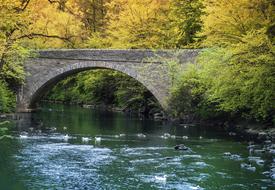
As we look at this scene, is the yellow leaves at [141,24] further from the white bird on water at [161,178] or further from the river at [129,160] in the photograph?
the white bird on water at [161,178]

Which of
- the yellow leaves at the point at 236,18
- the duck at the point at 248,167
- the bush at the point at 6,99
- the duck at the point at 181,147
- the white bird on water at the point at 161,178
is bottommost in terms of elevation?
the white bird on water at the point at 161,178

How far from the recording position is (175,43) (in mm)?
38000

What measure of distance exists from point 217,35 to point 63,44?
70.0 ft

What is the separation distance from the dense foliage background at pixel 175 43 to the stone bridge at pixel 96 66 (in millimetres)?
921

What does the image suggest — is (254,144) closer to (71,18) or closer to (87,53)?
(87,53)

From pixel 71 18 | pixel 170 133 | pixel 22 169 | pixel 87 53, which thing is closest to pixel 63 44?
pixel 71 18

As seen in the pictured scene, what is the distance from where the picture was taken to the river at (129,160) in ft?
48.1

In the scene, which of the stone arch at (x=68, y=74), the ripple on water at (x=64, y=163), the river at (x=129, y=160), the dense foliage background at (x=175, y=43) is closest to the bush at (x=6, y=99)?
the dense foliage background at (x=175, y=43)

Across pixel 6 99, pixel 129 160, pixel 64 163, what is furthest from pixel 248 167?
pixel 6 99

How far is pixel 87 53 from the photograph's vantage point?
33.6m

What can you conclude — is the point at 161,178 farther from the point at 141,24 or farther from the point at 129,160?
the point at 141,24

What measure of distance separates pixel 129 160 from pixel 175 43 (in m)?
21.2

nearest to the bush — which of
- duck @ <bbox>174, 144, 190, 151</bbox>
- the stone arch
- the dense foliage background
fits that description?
the dense foliage background

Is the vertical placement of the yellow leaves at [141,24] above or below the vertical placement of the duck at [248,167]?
above
